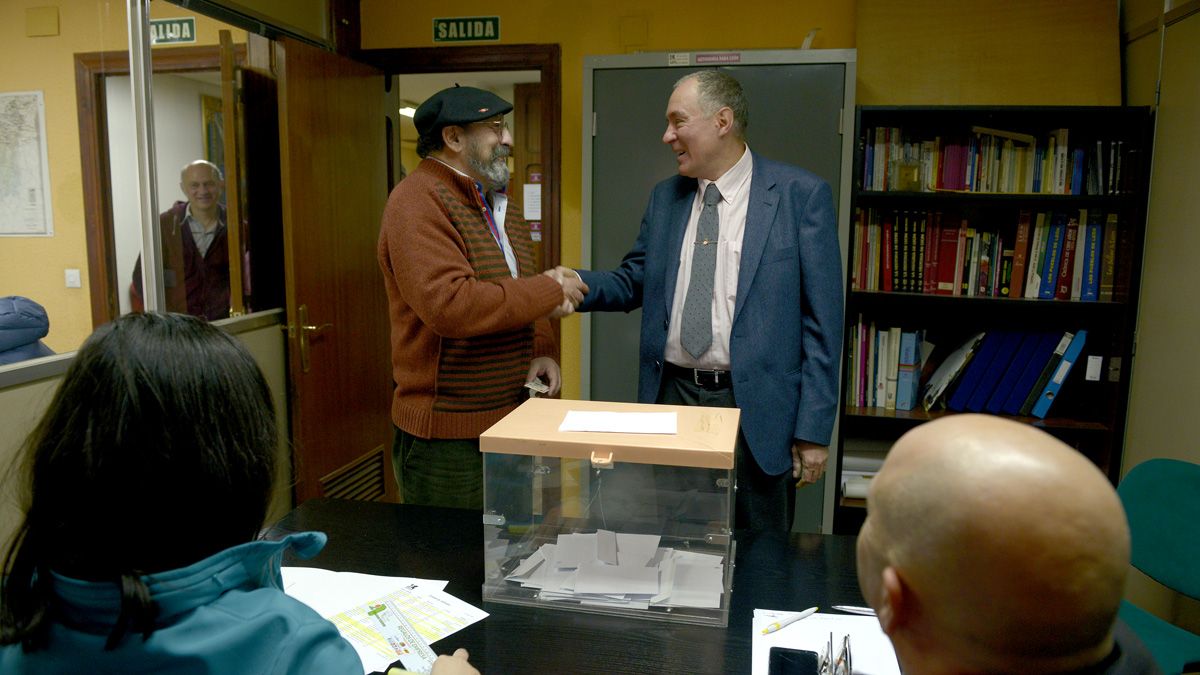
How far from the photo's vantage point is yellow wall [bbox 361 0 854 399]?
3268mm

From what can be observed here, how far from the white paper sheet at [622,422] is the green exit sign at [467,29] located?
2.58 meters

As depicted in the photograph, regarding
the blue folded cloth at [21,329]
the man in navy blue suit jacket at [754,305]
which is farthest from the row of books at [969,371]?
the blue folded cloth at [21,329]

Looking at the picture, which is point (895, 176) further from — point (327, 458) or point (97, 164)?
point (97, 164)

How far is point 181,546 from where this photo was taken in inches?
30.0

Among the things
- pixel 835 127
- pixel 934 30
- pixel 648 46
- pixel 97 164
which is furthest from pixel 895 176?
pixel 97 164

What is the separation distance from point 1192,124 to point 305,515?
2.73m

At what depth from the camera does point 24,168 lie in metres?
2.21

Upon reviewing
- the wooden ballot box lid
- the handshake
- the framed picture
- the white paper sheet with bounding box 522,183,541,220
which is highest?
the framed picture

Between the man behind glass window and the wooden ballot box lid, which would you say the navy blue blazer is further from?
the man behind glass window

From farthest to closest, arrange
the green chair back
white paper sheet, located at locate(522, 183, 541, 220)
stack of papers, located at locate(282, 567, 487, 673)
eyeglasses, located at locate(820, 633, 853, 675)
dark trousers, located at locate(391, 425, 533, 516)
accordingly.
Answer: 1. white paper sheet, located at locate(522, 183, 541, 220)
2. dark trousers, located at locate(391, 425, 533, 516)
3. the green chair back
4. stack of papers, located at locate(282, 567, 487, 673)
5. eyeglasses, located at locate(820, 633, 853, 675)

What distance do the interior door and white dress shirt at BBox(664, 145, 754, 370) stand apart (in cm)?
153

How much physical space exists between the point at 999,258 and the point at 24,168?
10.4ft

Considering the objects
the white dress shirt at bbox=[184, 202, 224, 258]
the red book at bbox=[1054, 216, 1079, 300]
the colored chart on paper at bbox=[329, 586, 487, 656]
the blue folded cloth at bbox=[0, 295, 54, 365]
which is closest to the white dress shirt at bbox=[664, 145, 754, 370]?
the colored chart on paper at bbox=[329, 586, 487, 656]

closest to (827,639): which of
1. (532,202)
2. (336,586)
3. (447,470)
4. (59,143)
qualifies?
(336,586)
